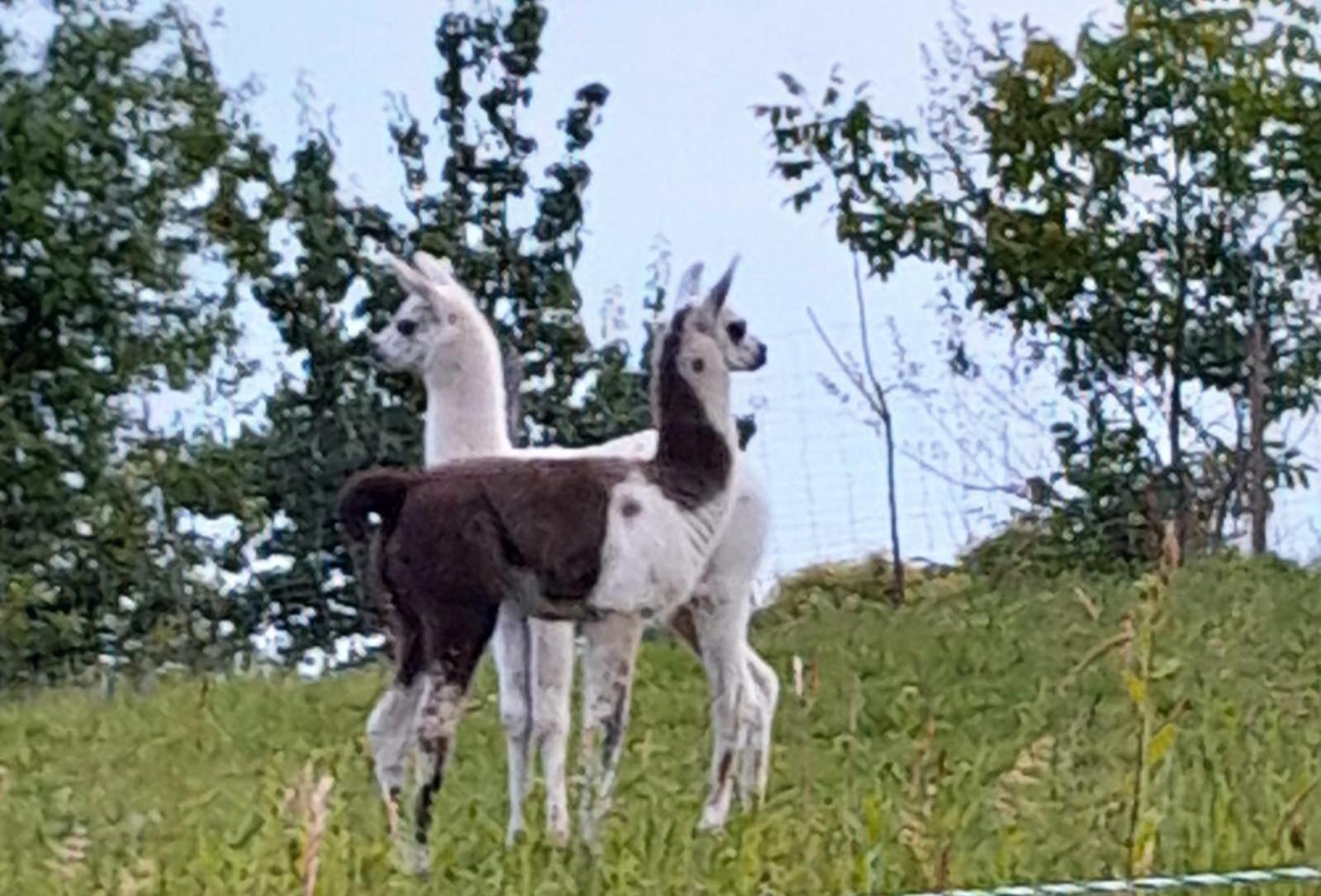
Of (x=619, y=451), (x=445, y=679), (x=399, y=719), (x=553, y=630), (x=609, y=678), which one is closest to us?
(x=445, y=679)

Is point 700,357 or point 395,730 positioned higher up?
point 700,357

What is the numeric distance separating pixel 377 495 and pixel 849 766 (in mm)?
1844

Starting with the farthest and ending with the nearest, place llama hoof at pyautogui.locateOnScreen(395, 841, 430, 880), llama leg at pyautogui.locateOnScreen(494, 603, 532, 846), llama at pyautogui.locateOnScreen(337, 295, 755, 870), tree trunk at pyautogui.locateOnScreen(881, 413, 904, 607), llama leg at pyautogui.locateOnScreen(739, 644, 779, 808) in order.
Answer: tree trunk at pyautogui.locateOnScreen(881, 413, 904, 607)
llama leg at pyautogui.locateOnScreen(739, 644, 779, 808)
llama leg at pyautogui.locateOnScreen(494, 603, 532, 846)
llama at pyautogui.locateOnScreen(337, 295, 755, 870)
llama hoof at pyautogui.locateOnScreen(395, 841, 430, 880)

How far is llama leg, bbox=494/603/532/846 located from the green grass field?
19cm

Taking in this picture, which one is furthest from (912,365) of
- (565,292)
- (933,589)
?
(565,292)

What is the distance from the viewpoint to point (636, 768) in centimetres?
883

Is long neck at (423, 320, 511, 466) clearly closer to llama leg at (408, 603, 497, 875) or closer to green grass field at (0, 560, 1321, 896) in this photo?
llama leg at (408, 603, 497, 875)

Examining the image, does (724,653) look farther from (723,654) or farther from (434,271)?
(434,271)

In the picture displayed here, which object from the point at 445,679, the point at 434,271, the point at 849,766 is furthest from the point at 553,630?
the point at 849,766

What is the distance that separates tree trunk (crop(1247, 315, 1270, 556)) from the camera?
52.2ft

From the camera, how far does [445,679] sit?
716 cm

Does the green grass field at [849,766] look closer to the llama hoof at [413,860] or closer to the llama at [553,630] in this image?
the llama hoof at [413,860]

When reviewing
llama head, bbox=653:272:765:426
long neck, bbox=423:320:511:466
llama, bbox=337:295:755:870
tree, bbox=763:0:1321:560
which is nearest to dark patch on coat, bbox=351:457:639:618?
llama, bbox=337:295:755:870

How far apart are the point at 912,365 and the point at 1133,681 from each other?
13.0 metres
